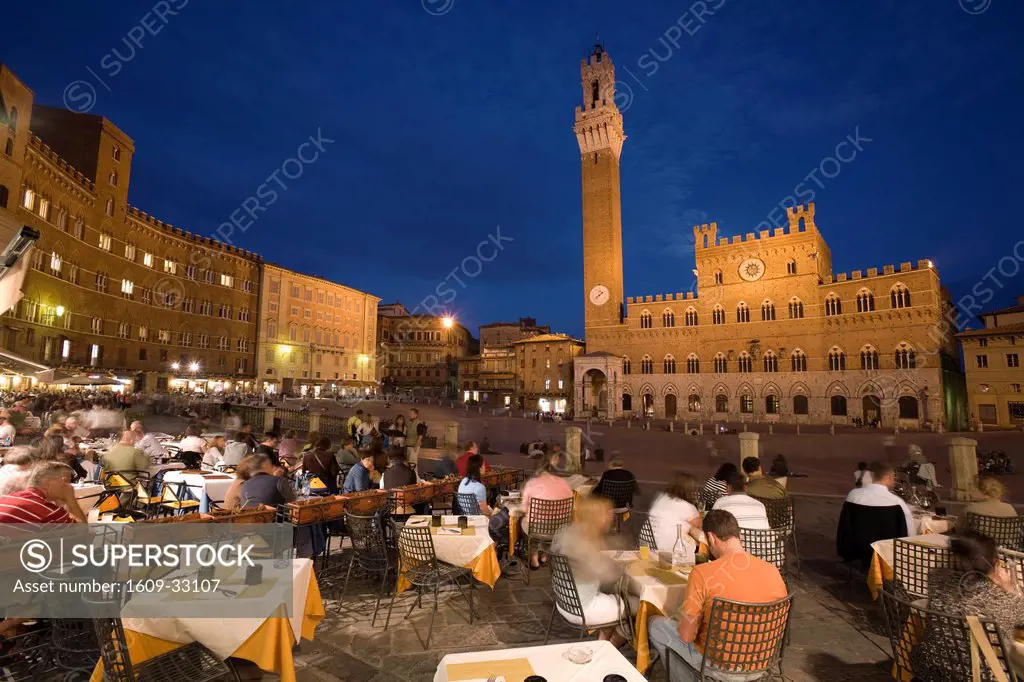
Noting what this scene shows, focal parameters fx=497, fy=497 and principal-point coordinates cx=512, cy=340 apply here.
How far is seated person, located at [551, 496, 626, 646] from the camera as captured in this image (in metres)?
4.02

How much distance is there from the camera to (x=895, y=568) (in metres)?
4.68

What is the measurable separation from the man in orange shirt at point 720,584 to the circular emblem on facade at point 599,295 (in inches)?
1701

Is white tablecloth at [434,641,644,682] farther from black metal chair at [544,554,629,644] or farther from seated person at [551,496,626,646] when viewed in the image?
seated person at [551,496,626,646]

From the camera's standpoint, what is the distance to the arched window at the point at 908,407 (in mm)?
33031

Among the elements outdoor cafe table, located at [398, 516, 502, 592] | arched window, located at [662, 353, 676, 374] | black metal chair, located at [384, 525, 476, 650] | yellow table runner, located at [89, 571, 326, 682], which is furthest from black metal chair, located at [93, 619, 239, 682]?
arched window, located at [662, 353, 676, 374]

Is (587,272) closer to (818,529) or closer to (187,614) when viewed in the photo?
(818,529)

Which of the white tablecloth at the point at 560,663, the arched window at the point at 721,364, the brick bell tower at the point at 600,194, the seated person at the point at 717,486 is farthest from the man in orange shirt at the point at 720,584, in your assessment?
the brick bell tower at the point at 600,194

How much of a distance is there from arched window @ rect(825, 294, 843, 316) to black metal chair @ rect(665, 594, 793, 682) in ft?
132

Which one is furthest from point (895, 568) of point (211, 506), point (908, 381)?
point (908, 381)

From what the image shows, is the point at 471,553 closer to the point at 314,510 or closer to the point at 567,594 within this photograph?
the point at 567,594

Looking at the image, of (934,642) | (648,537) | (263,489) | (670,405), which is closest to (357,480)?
(263,489)

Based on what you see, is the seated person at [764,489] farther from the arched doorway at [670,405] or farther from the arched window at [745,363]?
the arched doorway at [670,405]

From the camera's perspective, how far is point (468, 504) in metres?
6.68

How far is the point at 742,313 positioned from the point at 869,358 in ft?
29.6
